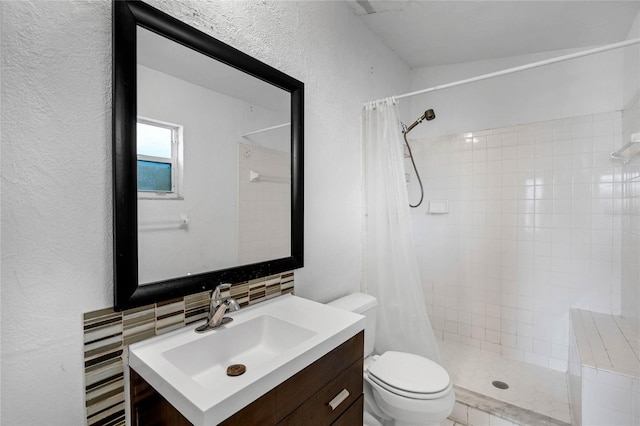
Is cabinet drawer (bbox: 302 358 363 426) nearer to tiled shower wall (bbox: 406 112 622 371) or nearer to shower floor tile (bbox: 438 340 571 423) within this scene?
shower floor tile (bbox: 438 340 571 423)

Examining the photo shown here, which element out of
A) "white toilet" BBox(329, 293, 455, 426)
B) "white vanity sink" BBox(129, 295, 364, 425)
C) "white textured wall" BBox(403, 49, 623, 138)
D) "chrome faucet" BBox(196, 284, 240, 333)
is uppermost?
"white textured wall" BBox(403, 49, 623, 138)

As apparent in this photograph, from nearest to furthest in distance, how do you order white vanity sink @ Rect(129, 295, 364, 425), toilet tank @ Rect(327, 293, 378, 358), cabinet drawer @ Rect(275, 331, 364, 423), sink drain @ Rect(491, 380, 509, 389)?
white vanity sink @ Rect(129, 295, 364, 425) → cabinet drawer @ Rect(275, 331, 364, 423) → toilet tank @ Rect(327, 293, 378, 358) → sink drain @ Rect(491, 380, 509, 389)

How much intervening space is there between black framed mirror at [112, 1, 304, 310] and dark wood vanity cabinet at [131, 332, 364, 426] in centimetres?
30

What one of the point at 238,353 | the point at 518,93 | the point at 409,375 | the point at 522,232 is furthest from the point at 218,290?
the point at 518,93

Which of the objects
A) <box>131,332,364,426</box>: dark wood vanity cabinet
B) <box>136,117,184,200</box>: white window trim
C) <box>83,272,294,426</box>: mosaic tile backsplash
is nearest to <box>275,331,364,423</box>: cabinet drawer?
→ <box>131,332,364,426</box>: dark wood vanity cabinet

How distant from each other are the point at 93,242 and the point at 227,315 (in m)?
0.53

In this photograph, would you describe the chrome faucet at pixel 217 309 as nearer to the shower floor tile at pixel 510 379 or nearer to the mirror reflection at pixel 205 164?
the mirror reflection at pixel 205 164

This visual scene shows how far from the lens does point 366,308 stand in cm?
174

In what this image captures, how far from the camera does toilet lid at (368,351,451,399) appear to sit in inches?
56.5

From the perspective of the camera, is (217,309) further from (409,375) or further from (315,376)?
(409,375)

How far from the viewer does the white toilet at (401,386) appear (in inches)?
55.5

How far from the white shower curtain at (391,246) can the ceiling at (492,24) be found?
61 centimetres

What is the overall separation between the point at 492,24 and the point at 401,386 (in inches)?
92.3

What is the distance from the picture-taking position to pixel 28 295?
760mm
